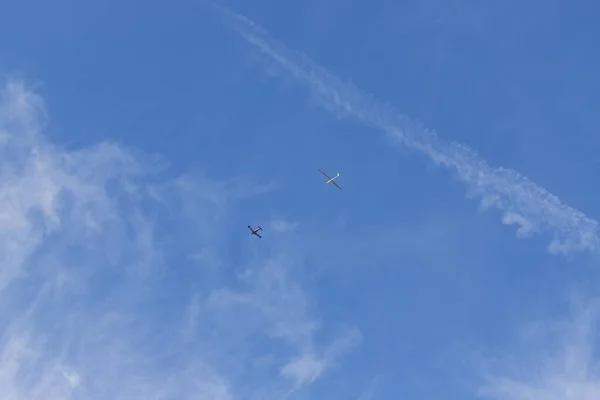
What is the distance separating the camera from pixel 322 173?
7190 inches

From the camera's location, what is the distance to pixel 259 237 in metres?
200

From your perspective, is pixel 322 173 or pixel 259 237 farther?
pixel 259 237

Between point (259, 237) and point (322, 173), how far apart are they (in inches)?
1090
